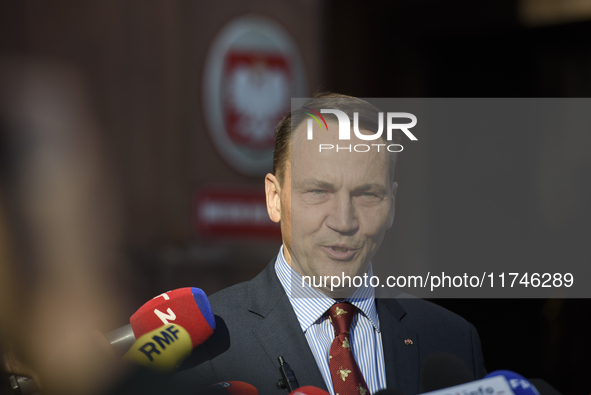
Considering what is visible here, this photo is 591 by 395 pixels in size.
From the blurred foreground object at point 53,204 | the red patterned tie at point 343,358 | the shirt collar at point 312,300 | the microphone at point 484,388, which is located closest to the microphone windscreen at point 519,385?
the microphone at point 484,388

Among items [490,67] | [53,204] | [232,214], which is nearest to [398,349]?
[53,204]

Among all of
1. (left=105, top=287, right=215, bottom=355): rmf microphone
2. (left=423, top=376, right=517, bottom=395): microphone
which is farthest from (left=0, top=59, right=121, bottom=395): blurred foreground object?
(left=423, top=376, right=517, bottom=395): microphone

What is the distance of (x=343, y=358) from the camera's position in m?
1.36

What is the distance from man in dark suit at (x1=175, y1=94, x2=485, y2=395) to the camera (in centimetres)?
136

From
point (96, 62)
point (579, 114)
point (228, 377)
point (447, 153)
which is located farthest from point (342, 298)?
point (579, 114)

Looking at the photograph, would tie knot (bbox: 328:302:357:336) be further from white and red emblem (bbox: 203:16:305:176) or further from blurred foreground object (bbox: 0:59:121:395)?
white and red emblem (bbox: 203:16:305:176)

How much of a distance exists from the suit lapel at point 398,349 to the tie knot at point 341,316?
0.39ft

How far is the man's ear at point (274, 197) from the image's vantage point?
1.53 metres

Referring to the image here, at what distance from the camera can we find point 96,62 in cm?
437

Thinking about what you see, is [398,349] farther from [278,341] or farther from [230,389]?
[230,389]

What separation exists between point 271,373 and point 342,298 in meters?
0.27

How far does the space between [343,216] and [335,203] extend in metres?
→ 0.04

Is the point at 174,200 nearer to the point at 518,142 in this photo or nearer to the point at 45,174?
the point at 45,174

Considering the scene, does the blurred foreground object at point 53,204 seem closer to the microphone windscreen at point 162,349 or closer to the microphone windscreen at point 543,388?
the microphone windscreen at point 162,349
